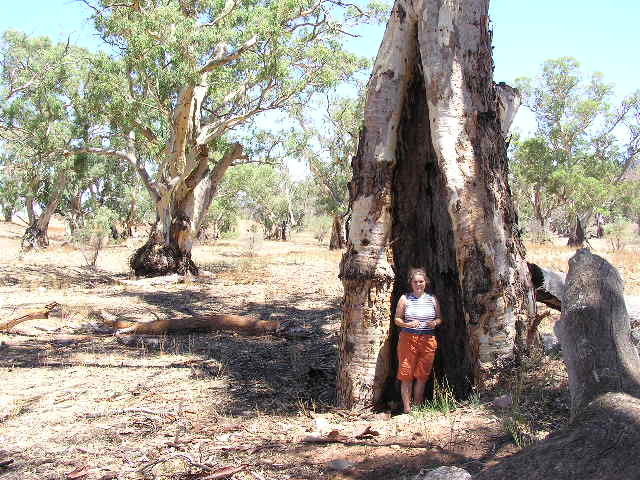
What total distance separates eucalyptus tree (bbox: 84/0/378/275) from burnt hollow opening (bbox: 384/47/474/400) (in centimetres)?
782

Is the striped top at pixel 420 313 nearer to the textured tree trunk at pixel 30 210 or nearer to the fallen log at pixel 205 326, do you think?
the fallen log at pixel 205 326

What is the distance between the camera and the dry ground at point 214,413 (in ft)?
11.5

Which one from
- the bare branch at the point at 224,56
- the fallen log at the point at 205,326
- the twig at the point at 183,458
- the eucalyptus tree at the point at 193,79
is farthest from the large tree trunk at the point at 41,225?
the twig at the point at 183,458

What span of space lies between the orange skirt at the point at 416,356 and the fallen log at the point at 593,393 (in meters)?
2.44

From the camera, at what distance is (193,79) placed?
12016 mm

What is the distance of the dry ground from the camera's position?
3500mm

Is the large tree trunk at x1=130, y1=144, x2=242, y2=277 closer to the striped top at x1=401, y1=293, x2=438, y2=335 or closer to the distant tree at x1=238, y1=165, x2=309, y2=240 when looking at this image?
the striped top at x1=401, y1=293, x2=438, y2=335

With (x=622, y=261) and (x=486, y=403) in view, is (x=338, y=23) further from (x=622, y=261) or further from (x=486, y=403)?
(x=486, y=403)

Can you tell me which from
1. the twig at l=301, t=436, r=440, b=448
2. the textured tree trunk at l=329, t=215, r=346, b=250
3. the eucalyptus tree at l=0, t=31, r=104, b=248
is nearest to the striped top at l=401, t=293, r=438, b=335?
the twig at l=301, t=436, r=440, b=448

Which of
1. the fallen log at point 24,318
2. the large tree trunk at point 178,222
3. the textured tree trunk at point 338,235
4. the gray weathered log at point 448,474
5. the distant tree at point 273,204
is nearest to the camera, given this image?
the gray weathered log at point 448,474

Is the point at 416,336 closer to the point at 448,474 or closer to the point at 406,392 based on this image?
the point at 406,392

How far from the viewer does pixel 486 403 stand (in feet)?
14.1

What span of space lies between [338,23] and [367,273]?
1132 centimetres

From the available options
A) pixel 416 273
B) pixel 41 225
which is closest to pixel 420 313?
pixel 416 273
